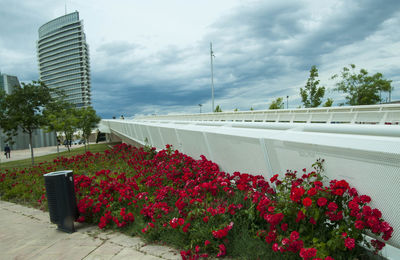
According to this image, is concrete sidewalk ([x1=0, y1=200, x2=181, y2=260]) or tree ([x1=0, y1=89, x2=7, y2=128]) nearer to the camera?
concrete sidewalk ([x1=0, y1=200, x2=181, y2=260])

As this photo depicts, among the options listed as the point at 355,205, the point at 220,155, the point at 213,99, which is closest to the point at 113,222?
the point at 220,155

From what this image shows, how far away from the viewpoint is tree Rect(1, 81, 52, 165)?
55.2 feet

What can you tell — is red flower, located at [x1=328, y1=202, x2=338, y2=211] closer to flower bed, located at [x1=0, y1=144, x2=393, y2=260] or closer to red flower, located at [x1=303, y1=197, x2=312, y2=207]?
flower bed, located at [x1=0, y1=144, x2=393, y2=260]

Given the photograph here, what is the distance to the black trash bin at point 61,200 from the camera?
14.6 feet

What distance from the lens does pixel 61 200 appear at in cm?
448

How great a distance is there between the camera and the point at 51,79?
166375 mm

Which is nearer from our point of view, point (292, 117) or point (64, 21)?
point (292, 117)

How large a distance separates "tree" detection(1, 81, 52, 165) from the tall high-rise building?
143 m

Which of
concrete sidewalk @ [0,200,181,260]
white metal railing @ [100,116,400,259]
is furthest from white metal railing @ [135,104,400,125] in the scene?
concrete sidewalk @ [0,200,181,260]

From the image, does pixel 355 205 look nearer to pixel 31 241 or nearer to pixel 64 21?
pixel 31 241

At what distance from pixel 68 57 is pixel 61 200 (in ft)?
574

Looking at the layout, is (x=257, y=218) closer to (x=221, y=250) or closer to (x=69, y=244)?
(x=221, y=250)

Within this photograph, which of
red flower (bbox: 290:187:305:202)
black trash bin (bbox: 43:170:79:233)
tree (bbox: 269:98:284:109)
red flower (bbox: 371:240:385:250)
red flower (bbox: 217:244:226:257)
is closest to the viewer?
red flower (bbox: 371:240:385:250)

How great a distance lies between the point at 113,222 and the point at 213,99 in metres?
38.1
